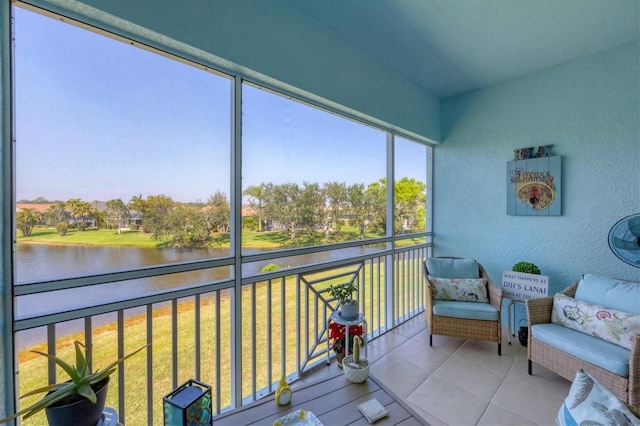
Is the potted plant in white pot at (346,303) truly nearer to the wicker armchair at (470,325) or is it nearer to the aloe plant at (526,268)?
the wicker armchair at (470,325)

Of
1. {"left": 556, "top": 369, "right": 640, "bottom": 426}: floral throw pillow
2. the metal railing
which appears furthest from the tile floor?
{"left": 556, "top": 369, "right": 640, "bottom": 426}: floral throw pillow

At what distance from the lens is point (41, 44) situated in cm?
120

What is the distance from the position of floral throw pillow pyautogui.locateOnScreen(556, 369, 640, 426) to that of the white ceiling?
245 centimetres

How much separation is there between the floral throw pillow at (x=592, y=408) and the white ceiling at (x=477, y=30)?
8.05 feet

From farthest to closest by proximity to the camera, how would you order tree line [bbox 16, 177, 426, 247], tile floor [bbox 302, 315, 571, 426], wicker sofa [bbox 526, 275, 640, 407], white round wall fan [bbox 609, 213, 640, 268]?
white round wall fan [bbox 609, 213, 640, 268]
tile floor [bbox 302, 315, 571, 426]
wicker sofa [bbox 526, 275, 640, 407]
tree line [bbox 16, 177, 426, 247]

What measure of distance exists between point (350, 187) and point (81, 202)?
2069 millimetres

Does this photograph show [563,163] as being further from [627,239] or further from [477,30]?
[477,30]

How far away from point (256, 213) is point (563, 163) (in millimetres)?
3274

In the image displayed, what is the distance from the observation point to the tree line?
4.24 feet

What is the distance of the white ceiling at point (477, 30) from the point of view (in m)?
1.99

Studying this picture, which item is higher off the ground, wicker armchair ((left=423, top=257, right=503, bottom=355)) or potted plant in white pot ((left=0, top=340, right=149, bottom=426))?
potted plant in white pot ((left=0, top=340, right=149, bottom=426))

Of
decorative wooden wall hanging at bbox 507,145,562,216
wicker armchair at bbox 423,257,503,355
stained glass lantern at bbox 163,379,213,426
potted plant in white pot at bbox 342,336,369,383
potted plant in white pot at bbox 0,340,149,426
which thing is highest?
decorative wooden wall hanging at bbox 507,145,562,216

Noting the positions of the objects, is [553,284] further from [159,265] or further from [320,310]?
[159,265]

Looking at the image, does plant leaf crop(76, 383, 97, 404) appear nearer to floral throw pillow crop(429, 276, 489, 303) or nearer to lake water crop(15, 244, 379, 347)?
lake water crop(15, 244, 379, 347)
